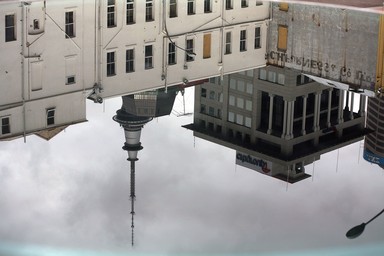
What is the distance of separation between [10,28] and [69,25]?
6.37ft

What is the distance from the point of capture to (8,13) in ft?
144

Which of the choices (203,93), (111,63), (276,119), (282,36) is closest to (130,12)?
(111,63)

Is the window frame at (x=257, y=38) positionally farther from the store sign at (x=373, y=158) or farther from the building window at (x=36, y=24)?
the store sign at (x=373, y=158)

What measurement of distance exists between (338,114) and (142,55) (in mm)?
6926

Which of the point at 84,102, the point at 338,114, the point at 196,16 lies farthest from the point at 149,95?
the point at 196,16

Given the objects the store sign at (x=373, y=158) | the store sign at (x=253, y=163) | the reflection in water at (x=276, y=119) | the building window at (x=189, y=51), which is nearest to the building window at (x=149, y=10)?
the building window at (x=189, y=51)

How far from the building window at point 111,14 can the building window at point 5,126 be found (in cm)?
873

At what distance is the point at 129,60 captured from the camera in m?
43.2

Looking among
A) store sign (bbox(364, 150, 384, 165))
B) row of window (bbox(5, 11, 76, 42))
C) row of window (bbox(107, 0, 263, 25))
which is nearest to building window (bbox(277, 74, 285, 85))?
row of window (bbox(107, 0, 263, 25))

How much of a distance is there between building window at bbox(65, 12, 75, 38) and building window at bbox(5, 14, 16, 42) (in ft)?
5.01

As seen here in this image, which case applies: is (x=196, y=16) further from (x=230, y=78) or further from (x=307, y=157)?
(x=307, y=157)

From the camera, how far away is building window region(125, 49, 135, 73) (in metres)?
42.8

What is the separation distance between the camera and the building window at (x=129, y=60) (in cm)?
4281

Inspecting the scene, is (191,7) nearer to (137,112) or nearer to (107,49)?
(107,49)
